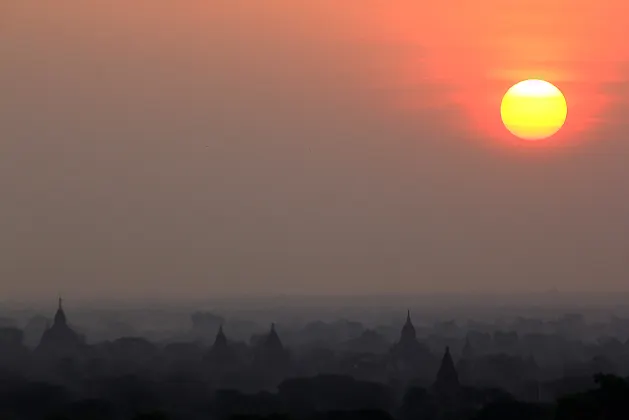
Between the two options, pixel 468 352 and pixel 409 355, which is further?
pixel 468 352

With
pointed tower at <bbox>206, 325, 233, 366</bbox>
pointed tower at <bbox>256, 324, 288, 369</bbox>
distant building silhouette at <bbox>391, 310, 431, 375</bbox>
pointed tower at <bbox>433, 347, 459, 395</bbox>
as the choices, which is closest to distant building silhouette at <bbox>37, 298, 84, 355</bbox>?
pointed tower at <bbox>206, 325, 233, 366</bbox>

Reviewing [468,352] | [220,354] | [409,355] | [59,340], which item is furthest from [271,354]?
[468,352]

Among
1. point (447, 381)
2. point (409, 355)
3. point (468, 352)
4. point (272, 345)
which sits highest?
point (468, 352)

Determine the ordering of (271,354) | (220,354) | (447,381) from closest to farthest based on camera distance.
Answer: (447,381)
(271,354)
(220,354)

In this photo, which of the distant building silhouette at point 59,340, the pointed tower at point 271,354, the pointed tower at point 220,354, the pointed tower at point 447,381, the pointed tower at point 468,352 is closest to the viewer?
the pointed tower at point 447,381

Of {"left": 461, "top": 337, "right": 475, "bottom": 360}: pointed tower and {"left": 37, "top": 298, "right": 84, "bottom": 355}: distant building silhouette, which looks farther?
{"left": 461, "top": 337, "right": 475, "bottom": 360}: pointed tower

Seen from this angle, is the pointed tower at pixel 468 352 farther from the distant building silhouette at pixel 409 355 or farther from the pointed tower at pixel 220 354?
the pointed tower at pixel 220 354

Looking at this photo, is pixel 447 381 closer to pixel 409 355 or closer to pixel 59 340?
pixel 409 355

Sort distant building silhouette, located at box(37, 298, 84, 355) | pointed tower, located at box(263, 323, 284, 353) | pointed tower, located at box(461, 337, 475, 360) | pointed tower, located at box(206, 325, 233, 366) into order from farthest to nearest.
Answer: pointed tower, located at box(461, 337, 475, 360)
distant building silhouette, located at box(37, 298, 84, 355)
pointed tower, located at box(263, 323, 284, 353)
pointed tower, located at box(206, 325, 233, 366)

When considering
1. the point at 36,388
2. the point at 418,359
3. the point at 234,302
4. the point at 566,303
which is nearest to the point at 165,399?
the point at 36,388

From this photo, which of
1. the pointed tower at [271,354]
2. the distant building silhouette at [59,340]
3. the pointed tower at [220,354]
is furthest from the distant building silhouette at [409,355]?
the distant building silhouette at [59,340]

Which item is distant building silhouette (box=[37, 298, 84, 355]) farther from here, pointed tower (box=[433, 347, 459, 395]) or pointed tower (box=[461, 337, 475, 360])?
pointed tower (box=[433, 347, 459, 395])
